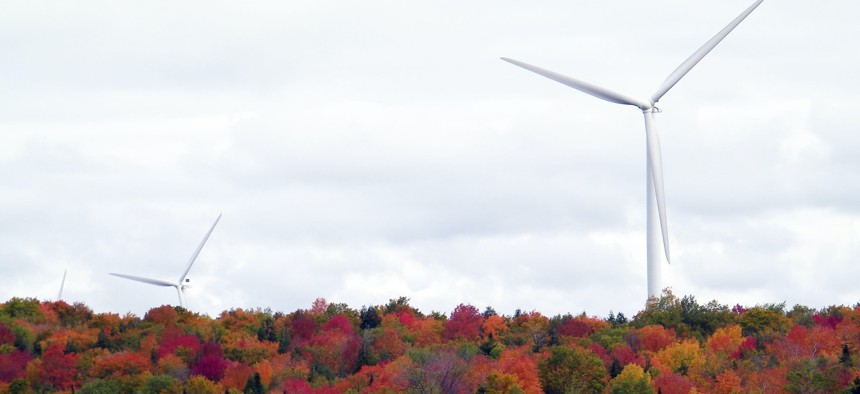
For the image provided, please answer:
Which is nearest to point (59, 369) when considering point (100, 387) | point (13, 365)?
point (13, 365)

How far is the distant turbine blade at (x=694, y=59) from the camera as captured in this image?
9888 cm

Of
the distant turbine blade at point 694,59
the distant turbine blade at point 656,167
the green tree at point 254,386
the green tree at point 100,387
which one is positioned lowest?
the green tree at point 100,387

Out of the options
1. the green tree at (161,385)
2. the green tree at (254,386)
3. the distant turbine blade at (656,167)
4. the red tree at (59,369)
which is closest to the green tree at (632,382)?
the distant turbine blade at (656,167)

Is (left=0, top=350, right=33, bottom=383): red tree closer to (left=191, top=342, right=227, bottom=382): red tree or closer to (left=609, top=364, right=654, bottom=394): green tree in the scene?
(left=191, top=342, right=227, bottom=382): red tree

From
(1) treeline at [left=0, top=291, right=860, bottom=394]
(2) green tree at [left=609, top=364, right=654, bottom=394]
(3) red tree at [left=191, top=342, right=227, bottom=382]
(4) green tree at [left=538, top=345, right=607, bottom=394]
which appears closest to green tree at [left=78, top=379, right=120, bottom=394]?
(1) treeline at [left=0, top=291, right=860, bottom=394]

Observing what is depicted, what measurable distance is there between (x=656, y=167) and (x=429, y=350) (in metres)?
35.4

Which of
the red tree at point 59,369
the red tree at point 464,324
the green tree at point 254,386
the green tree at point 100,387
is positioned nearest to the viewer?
the green tree at point 100,387

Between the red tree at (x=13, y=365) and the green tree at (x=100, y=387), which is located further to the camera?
the red tree at (x=13, y=365)

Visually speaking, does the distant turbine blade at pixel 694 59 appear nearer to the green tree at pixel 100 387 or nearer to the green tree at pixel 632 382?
the green tree at pixel 632 382

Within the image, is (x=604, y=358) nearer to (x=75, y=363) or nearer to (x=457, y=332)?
(x=457, y=332)

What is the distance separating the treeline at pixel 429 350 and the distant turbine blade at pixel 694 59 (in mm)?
22120

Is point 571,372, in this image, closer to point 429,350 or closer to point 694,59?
point 429,350

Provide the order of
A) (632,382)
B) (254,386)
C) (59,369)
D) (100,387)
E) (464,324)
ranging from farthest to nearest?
(464,324) → (59,369) → (254,386) → (100,387) → (632,382)

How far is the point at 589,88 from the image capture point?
103625mm
